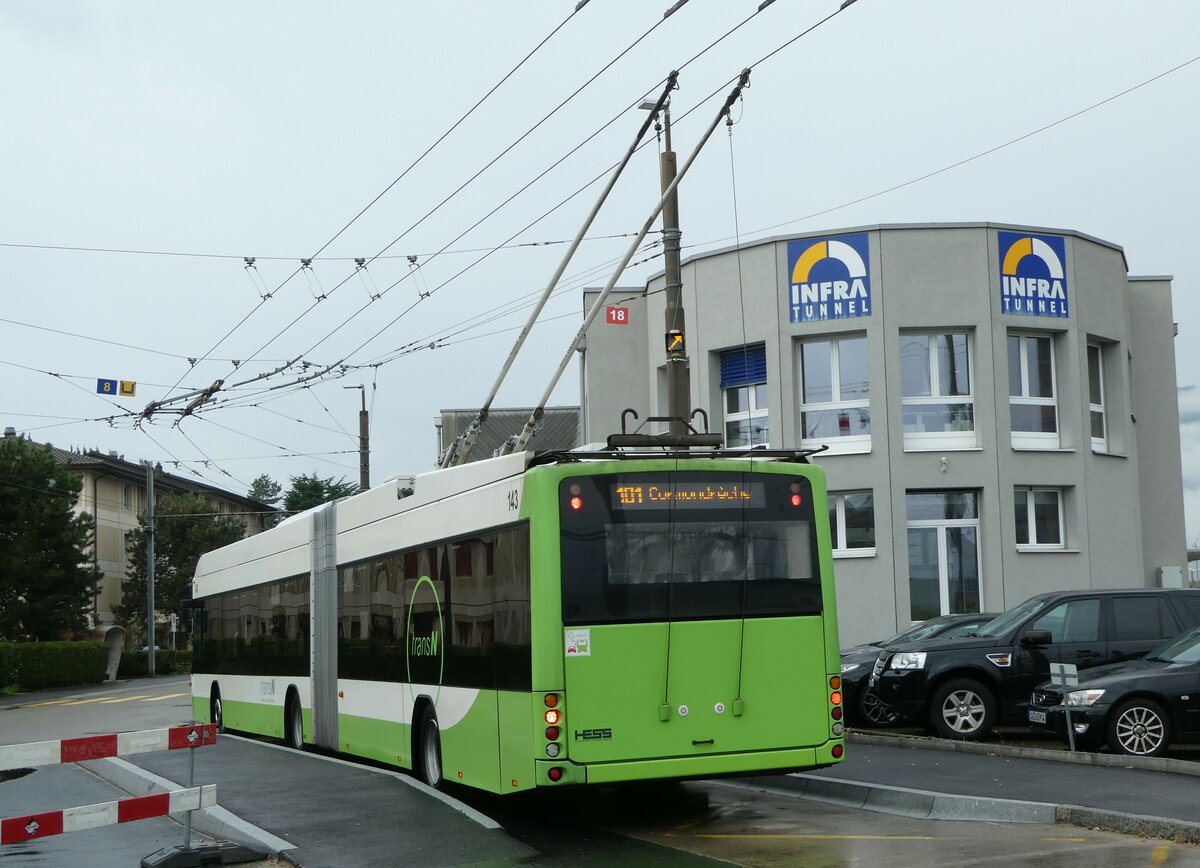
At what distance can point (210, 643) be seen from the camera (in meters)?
24.2

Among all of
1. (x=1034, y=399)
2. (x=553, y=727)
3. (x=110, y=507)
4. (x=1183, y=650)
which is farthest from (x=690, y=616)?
(x=110, y=507)

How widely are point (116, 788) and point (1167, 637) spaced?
1174 centimetres

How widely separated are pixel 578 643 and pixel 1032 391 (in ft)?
65.6

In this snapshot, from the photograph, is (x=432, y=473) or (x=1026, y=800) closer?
(x=1026, y=800)

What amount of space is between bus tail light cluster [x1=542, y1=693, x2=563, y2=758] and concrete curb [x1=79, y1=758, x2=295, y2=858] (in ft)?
6.49

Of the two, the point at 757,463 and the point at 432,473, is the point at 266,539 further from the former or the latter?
the point at 757,463

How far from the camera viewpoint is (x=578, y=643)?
414 inches

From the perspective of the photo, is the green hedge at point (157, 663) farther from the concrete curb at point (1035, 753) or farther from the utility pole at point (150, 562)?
the concrete curb at point (1035, 753)

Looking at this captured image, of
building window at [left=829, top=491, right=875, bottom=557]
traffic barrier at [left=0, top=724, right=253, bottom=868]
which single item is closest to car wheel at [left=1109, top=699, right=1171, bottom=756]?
traffic barrier at [left=0, top=724, right=253, bottom=868]

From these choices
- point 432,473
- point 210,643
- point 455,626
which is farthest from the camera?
point 210,643

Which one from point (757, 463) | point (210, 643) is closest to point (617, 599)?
point (757, 463)

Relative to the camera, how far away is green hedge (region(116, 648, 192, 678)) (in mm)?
67625

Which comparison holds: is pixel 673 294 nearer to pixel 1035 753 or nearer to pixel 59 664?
pixel 1035 753

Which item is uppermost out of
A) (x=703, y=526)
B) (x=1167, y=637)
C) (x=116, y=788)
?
(x=703, y=526)
